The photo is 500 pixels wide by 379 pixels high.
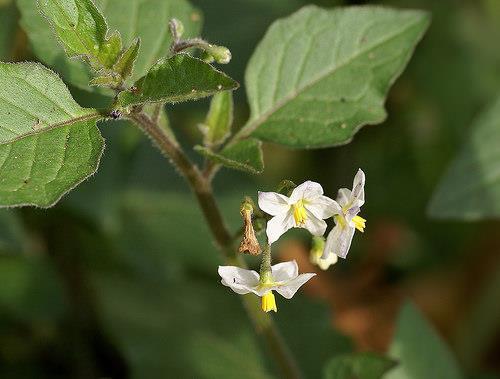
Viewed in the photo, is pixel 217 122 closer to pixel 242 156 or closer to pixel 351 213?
pixel 242 156

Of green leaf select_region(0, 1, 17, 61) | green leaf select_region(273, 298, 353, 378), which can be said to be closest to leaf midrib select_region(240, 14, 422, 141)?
green leaf select_region(273, 298, 353, 378)

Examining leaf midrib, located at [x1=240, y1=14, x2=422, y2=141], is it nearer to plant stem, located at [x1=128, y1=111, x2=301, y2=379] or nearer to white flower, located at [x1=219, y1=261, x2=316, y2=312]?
plant stem, located at [x1=128, y1=111, x2=301, y2=379]

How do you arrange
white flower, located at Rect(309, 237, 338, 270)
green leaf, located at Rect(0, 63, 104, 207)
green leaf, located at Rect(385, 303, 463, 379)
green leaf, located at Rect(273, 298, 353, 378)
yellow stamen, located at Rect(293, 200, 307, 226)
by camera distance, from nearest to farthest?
green leaf, located at Rect(0, 63, 104, 207)
yellow stamen, located at Rect(293, 200, 307, 226)
white flower, located at Rect(309, 237, 338, 270)
green leaf, located at Rect(385, 303, 463, 379)
green leaf, located at Rect(273, 298, 353, 378)

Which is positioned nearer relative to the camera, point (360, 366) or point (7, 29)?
point (360, 366)

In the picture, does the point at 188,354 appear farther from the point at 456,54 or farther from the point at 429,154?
the point at 456,54

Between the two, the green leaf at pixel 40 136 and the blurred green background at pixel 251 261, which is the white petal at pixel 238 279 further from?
the blurred green background at pixel 251 261

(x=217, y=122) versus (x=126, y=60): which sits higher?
(x=126, y=60)

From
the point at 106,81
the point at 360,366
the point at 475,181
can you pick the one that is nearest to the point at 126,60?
the point at 106,81
